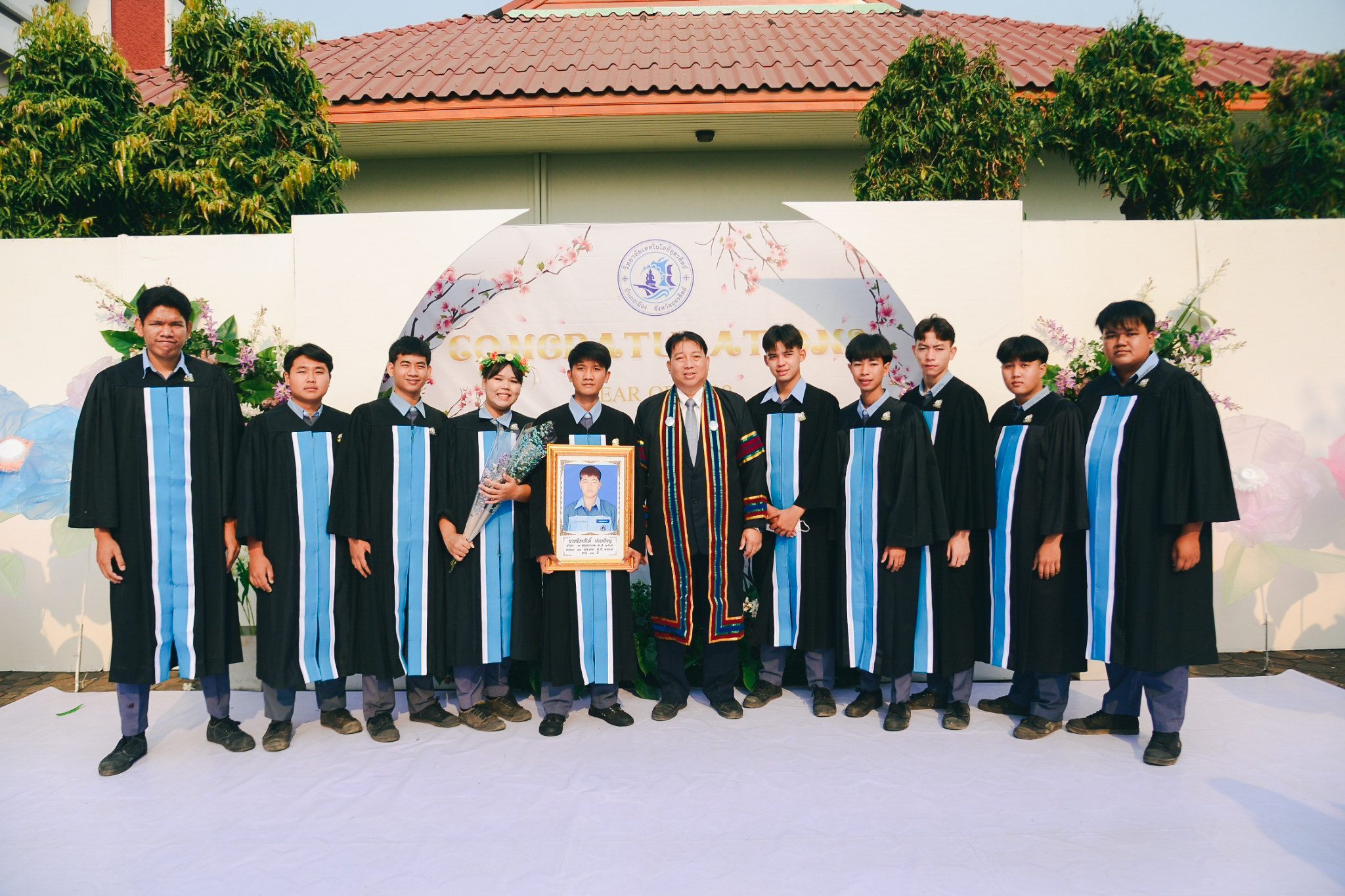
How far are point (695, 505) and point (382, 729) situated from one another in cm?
174

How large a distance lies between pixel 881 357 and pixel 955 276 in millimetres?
1119

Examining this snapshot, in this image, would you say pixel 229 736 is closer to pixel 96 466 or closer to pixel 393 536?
pixel 393 536

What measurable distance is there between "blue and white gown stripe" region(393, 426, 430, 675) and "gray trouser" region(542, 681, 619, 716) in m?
0.57

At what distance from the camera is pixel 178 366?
3289 mm

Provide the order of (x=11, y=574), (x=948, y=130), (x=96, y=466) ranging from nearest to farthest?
1. (x=96, y=466)
2. (x=11, y=574)
3. (x=948, y=130)

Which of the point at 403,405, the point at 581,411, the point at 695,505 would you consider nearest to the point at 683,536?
the point at 695,505

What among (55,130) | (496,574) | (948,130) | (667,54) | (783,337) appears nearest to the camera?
(496,574)

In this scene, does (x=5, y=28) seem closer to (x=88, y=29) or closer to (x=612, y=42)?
(x=88, y=29)

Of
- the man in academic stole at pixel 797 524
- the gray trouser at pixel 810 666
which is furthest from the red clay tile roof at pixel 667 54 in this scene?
the gray trouser at pixel 810 666

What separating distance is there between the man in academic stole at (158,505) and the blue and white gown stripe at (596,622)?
4.95 ft

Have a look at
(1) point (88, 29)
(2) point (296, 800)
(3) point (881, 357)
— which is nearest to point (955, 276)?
(3) point (881, 357)

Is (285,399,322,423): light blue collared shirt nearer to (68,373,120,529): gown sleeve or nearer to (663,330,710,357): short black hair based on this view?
(68,373,120,529): gown sleeve

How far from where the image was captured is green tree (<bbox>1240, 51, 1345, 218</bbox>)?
4754mm

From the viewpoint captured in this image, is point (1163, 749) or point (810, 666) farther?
point (810, 666)
